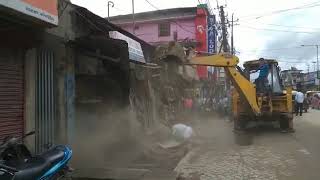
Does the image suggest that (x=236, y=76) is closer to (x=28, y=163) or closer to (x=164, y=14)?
(x=28, y=163)

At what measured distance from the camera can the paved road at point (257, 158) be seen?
10570 mm

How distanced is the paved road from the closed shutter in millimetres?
3720

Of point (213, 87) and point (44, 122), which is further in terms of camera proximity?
point (213, 87)

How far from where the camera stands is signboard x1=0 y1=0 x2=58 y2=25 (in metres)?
7.76

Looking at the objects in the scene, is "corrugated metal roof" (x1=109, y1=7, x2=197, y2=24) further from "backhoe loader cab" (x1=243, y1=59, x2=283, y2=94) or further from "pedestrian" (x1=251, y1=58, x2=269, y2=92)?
"pedestrian" (x1=251, y1=58, x2=269, y2=92)

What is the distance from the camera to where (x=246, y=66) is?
69.8ft

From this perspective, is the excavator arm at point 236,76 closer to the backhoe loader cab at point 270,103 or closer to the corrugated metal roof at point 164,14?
the backhoe loader cab at point 270,103

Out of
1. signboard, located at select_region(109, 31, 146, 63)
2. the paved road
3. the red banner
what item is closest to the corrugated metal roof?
the red banner

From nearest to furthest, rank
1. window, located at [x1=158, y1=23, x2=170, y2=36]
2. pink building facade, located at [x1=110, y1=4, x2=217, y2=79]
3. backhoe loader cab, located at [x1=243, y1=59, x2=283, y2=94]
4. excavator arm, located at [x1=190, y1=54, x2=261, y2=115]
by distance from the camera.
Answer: excavator arm, located at [x1=190, y1=54, x2=261, y2=115], backhoe loader cab, located at [x1=243, y1=59, x2=283, y2=94], pink building facade, located at [x1=110, y1=4, x2=217, y2=79], window, located at [x1=158, y1=23, x2=170, y2=36]

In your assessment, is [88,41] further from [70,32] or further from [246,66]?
[246,66]

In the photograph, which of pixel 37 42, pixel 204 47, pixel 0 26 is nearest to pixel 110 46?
pixel 37 42

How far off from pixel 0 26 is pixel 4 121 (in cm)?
184

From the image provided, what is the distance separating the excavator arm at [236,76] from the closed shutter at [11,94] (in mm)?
9004

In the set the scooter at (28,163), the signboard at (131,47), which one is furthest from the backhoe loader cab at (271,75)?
the scooter at (28,163)
